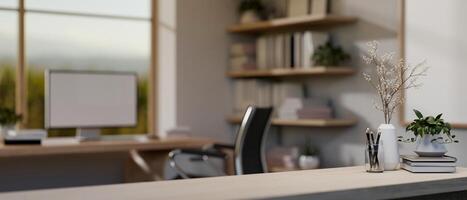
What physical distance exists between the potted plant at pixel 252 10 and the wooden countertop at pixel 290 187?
2577 mm

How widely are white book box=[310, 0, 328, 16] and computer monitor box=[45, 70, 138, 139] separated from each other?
1.20 meters

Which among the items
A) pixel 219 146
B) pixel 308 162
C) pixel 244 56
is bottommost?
pixel 308 162

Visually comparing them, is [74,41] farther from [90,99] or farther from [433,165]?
[433,165]

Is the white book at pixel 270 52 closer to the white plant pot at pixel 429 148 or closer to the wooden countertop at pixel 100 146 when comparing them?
the wooden countertop at pixel 100 146

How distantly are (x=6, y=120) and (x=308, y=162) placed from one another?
6.06 feet

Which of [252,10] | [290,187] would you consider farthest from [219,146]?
[290,187]

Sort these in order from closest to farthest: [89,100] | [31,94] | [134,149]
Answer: [134,149], [89,100], [31,94]

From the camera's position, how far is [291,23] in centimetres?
401

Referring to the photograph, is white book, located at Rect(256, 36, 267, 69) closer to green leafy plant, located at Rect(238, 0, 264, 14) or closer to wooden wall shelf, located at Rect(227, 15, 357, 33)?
wooden wall shelf, located at Rect(227, 15, 357, 33)

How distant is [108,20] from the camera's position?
4363mm

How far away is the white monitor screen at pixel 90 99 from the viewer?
11.7ft

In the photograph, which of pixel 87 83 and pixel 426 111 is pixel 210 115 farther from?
pixel 426 111

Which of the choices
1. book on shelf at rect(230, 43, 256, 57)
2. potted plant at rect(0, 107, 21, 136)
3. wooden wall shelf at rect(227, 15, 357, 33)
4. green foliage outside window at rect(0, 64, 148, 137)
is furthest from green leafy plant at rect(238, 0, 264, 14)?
potted plant at rect(0, 107, 21, 136)

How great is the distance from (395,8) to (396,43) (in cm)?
20
